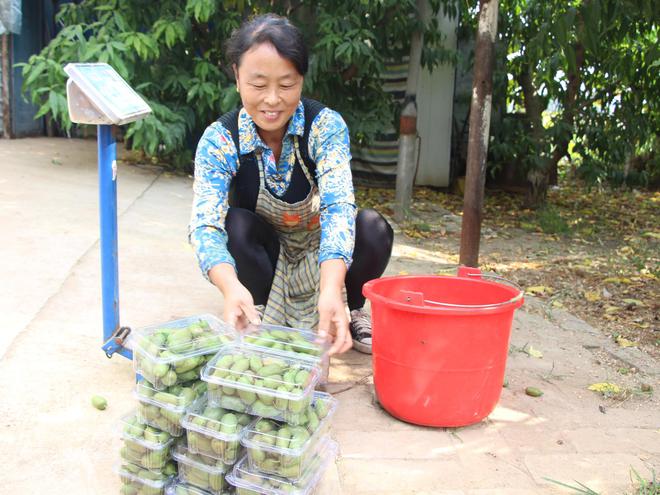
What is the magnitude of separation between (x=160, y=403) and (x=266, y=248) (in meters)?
1.11

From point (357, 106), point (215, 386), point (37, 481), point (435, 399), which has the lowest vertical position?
point (37, 481)

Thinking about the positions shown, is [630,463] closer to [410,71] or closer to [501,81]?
[410,71]

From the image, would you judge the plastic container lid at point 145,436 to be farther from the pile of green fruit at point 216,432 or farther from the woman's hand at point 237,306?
the woman's hand at point 237,306

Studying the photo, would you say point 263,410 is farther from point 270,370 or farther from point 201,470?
point 201,470

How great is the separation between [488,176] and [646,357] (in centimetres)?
508

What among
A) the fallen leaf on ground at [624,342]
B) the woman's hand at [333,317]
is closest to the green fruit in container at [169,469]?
the woman's hand at [333,317]

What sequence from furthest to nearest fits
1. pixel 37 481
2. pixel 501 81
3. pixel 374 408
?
pixel 501 81 < pixel 374 408 < pixel 37 481

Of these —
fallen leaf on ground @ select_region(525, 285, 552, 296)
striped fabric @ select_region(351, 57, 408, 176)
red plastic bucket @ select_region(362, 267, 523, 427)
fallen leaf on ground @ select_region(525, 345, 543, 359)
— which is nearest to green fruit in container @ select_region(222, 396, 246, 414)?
red plastic bucket @ select_region(362, 267, 523, 427)

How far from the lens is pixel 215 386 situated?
175 cm

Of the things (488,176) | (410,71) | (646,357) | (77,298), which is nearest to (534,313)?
(646,357)

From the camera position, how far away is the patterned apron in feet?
9.07

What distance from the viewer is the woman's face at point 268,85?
2172mm

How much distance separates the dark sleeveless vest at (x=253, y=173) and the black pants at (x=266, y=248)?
89 mm

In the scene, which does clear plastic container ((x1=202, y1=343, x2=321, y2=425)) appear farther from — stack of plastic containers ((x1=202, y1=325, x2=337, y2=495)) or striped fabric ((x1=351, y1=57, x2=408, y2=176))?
striped fabric ((x1=351, y1=57, x2=408, y2=176))
